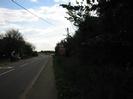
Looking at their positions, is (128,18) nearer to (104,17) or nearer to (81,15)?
(104,17)

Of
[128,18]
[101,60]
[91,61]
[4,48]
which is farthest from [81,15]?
[4,48]

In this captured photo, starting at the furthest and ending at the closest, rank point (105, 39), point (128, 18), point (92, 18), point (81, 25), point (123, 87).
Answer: point (81, 25)
point (92, 18)
point (105, 39)
point (128, 18)
point (123, 87)

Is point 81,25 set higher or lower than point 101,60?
higher

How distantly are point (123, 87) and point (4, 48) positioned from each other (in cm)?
8585

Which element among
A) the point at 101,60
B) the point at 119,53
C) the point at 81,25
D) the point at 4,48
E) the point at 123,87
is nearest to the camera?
the point at 123,87

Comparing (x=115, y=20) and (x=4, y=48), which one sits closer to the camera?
(x=115, y=20)

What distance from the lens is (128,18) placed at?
9.75m

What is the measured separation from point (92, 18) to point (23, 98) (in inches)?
212

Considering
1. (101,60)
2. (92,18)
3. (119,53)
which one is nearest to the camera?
(119,53)

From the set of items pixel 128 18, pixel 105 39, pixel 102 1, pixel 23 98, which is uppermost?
pixel 102 1

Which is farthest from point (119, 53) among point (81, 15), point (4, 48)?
point (4, 48)

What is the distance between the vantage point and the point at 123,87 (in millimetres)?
7926

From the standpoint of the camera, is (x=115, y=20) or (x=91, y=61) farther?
(x=91, y=61)

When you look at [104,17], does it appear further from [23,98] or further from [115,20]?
[23,98]
